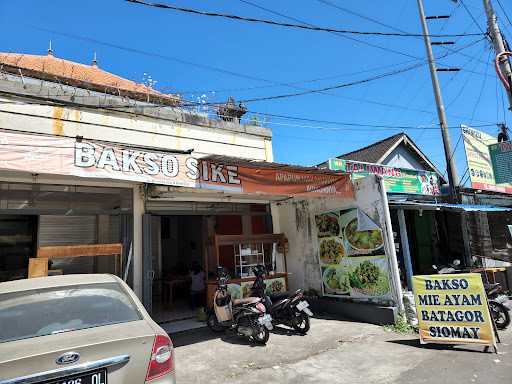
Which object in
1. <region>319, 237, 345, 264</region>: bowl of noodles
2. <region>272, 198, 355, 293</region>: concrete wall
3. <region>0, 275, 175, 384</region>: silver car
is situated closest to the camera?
<region>0, 275, 175, 384</region>: silver car

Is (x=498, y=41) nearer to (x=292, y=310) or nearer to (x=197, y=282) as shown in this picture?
(x=292, y=310)

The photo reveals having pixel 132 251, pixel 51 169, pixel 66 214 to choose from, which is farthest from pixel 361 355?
pixel 66 214

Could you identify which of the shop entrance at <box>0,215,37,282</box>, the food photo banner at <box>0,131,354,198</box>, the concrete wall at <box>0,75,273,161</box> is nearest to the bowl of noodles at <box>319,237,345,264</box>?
the food photo banner at <box>0,131,354,198</box>

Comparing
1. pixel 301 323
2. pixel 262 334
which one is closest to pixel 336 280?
pixel 301 323

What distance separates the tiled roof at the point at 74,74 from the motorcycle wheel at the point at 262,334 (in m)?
6.69

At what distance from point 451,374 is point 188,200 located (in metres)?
6.41

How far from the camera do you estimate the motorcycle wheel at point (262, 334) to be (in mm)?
6664

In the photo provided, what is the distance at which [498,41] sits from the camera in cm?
984

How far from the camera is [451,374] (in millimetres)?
4965

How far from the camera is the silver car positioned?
256cm

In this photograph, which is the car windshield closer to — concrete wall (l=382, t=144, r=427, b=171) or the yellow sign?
the yellow sign

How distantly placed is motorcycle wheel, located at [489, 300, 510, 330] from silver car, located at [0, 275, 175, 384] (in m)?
7.00

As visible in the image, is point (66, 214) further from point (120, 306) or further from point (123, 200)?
point (120, 306)

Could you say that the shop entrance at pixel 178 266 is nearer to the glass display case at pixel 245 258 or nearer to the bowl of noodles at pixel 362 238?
the glass display case at pixel 245 258
